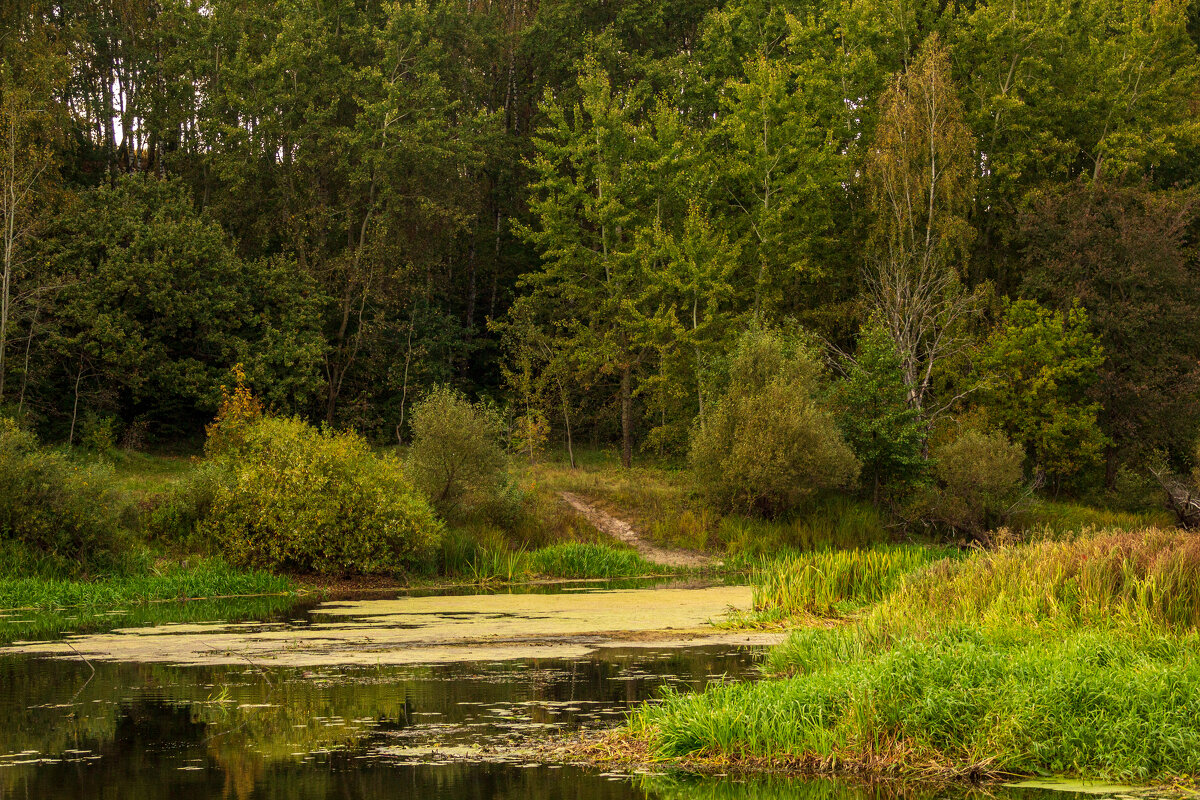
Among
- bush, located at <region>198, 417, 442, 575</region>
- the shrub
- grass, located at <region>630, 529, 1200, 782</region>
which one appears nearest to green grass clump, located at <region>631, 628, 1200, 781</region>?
grass, located at <region>630, 529, 1200, 782</region>

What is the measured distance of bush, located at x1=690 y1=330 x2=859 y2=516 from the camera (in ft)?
116

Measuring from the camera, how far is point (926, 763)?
991 cm

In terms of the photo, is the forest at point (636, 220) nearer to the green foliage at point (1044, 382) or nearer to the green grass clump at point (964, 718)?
the green foliage at point (1044, 382)

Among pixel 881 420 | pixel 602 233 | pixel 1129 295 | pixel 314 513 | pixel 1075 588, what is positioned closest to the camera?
→ pixel 1075 588

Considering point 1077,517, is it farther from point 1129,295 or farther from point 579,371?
point 579,371

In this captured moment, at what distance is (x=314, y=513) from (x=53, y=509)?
203 inches

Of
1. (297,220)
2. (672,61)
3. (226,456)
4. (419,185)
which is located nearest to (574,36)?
(672,61)

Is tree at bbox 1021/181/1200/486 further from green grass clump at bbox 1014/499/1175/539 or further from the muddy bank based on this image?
the muddy bank

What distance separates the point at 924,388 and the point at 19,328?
95.7 feet

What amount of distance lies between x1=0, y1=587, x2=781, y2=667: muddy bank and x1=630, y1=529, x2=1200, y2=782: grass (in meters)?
5.17

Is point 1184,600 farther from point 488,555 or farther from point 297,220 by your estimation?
point 297,220

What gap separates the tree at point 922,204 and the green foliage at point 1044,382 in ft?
6.72


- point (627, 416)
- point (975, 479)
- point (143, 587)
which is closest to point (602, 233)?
point (627, 416)

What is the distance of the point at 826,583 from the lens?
20.5m
